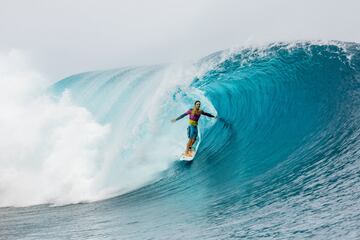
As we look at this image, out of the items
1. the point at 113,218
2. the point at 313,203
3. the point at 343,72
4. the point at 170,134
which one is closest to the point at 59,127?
Answer: the point at 170,134

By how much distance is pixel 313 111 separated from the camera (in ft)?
36.7

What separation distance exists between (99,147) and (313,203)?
7697mm

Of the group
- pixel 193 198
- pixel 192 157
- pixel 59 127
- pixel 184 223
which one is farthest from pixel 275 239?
pixel 59 127

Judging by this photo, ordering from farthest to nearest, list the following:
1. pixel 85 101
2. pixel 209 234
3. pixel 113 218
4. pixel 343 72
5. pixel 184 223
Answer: pixel 85 101 → pixel 343 72 → pixel 113 218 → pixel 184 223 → pixel 209 234

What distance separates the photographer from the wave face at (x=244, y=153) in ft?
20.9

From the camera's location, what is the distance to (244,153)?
10664 millimetres

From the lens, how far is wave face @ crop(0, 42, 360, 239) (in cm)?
637

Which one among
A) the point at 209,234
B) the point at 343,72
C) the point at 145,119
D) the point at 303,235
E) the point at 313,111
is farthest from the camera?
the point at 145,119

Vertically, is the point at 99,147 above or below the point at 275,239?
above

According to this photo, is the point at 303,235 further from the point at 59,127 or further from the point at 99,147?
the point at 59,127

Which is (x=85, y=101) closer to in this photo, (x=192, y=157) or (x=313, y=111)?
(x=192, y=157)

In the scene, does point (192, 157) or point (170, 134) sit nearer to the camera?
point (192, 157)

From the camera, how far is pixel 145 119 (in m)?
13.2

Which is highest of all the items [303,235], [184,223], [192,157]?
[192,157]
